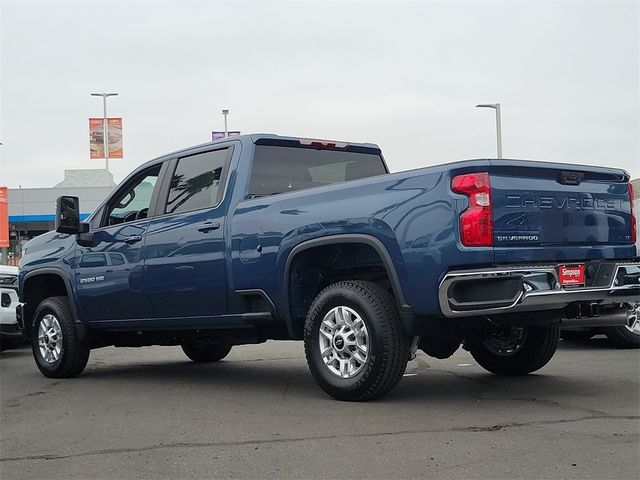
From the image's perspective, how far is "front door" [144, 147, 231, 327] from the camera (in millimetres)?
6910

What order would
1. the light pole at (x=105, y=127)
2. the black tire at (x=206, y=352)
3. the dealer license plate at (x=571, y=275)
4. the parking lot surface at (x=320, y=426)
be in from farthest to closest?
the light pole at (x=105, y=127) < the black tire at (x=206, y=352) < the dealer license plate at (x=571, y=275) < the parking lot surface at (x=320, y=426)

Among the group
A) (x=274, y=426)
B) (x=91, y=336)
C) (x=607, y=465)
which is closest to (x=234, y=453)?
A: (x=274, y=426)

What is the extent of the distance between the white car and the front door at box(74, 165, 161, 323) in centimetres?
257

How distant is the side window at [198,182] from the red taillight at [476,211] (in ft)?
8.00

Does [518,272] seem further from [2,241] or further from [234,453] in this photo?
[2,241]

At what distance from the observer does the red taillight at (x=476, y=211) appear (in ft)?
17.4

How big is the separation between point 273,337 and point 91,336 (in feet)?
7.67

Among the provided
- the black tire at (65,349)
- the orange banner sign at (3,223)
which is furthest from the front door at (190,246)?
the orange banner sign at (3,223)

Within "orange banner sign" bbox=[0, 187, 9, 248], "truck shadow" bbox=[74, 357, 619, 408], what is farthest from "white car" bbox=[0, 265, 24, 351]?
"orange banner sign" bbox=[0, 187, 9, 248]

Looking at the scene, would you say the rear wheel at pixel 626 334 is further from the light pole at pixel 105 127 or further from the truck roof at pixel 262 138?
the light pole at pixel 105 127

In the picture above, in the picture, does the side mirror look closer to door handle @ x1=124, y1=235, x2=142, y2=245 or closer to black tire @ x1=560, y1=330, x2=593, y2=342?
door handle @ x1=124, y1=235, x2=142, y2=245

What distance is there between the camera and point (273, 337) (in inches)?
276

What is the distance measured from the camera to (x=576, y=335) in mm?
10117

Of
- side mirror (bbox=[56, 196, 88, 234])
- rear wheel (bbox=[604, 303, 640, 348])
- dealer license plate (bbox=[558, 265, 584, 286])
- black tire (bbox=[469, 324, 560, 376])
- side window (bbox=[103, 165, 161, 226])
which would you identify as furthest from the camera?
rear wheel (bbox=[604, 303, 640, 348])
